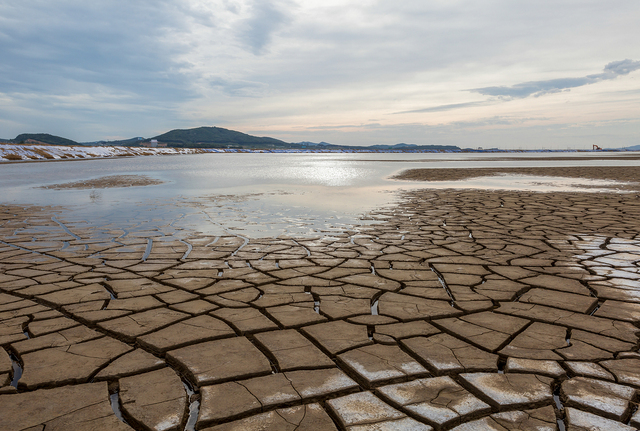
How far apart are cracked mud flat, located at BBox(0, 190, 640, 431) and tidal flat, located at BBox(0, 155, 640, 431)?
0.04 ft

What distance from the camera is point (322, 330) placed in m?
2.19

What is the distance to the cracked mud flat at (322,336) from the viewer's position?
4.90 ft

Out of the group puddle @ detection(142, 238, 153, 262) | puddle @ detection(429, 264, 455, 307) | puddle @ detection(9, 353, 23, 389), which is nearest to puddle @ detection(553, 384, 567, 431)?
puddle @ detection(429, 264, 455, 307)

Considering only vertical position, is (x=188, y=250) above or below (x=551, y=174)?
below

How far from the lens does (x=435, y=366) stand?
1.79 meters

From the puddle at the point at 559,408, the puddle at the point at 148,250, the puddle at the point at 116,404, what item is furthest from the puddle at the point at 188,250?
the puddle at the point at 559,408

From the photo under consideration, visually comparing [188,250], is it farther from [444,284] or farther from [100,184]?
[100,184]

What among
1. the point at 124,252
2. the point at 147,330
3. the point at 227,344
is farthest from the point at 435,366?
the point at 124,252

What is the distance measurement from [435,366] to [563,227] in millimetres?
4092

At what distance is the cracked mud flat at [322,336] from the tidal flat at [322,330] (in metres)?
0.01

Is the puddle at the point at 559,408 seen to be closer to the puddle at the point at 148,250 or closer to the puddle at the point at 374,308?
the puddle at the point at 374,308

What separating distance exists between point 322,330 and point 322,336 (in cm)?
7

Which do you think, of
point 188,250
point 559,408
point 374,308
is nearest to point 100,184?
point 188,250

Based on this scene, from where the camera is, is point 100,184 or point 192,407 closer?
point 192,407
